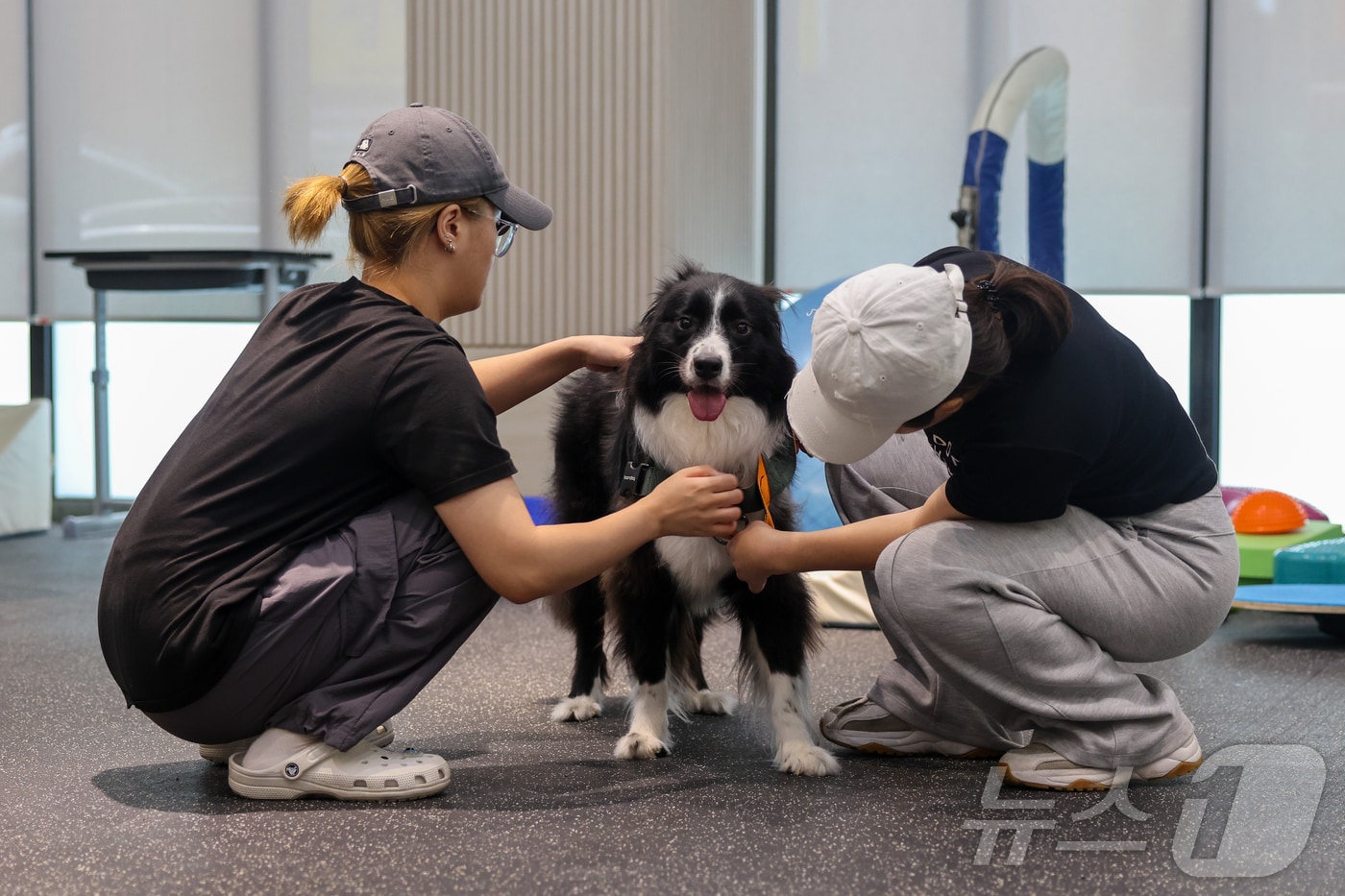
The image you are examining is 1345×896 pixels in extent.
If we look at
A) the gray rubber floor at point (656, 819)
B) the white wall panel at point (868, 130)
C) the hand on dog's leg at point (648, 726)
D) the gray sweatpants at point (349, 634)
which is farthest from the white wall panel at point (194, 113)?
the gray sweatpants at point (349, 634)

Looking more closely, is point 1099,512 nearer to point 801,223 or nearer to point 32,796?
point 32,796

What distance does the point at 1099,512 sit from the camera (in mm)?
1688

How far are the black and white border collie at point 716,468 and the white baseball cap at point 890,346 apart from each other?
371 millimetres

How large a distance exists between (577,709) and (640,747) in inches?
11.8

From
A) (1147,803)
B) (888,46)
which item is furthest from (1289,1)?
(1147,803)

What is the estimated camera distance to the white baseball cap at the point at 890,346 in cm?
142

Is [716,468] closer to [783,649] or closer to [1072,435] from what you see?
[783,649]

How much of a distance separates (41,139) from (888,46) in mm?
3745

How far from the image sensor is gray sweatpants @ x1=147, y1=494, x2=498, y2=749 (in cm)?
159

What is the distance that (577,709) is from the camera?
7.13 feet

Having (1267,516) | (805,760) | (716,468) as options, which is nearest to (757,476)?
(716,468)

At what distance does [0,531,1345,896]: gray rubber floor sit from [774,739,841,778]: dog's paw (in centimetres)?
2

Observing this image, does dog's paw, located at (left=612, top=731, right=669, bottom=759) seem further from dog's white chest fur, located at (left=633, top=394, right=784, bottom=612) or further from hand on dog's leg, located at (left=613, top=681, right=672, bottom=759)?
dog's white chest fur, located at (left=633, top=394, right=784, bottom=612)

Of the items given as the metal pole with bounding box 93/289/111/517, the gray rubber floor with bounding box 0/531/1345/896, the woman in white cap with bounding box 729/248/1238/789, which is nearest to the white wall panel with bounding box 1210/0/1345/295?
the gray rubber floor with bounding box 0/531/1345/896
